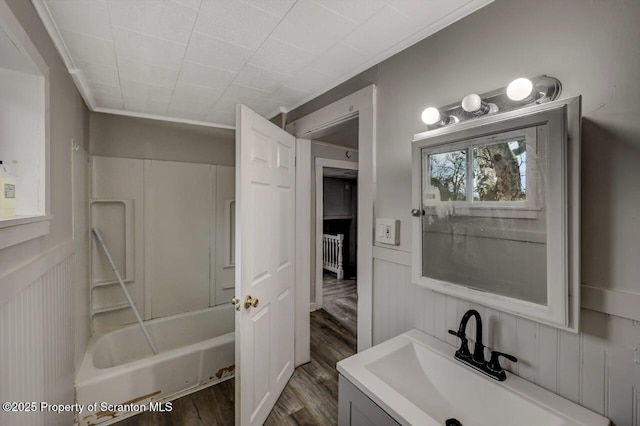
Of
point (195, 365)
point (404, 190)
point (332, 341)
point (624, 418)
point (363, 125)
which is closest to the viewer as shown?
point (624, 418)

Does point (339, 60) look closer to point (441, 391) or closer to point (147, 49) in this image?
point (147, 49)

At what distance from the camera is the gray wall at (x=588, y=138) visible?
786 millimetres

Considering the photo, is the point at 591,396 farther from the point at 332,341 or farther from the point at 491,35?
the point at 332,341

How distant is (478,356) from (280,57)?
67.0 inches

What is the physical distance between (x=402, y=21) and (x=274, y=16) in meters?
0.56

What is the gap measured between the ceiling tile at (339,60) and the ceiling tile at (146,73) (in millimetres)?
904

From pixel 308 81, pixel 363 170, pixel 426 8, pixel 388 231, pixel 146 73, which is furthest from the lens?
pixel 308 81

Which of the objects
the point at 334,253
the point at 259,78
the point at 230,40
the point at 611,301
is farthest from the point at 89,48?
the point at 334,253

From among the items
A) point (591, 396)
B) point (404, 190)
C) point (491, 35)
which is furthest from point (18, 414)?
point (491, 35)

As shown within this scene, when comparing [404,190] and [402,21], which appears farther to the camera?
[404,190]

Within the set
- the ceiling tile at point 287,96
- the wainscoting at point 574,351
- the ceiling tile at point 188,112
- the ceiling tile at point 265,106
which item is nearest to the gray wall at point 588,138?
the wainscoting at point 574,351

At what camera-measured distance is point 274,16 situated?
1174mm

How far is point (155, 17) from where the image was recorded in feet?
3.86

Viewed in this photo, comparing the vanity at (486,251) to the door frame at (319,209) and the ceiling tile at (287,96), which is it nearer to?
the ceiling tile at (287,96)
